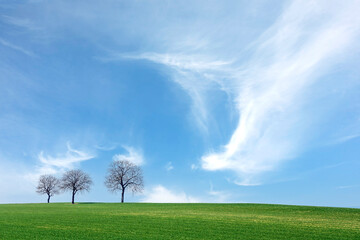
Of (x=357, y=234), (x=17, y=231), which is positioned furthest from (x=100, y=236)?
(x=357, y=234)

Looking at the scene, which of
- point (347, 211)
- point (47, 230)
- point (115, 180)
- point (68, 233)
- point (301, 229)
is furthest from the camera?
point (115, 180)

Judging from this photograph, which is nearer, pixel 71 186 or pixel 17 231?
pixel 17 231

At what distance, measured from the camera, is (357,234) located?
68.4 feet

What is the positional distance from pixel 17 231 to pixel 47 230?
6.18ft

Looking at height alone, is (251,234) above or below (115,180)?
below

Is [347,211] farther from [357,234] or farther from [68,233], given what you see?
[68,233]

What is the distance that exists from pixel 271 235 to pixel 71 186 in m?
63.4

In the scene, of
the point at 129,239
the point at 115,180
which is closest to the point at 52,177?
the point at 115,180

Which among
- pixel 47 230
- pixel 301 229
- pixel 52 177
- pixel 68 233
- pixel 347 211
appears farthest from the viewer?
pixel 52 177

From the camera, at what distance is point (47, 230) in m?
20.6

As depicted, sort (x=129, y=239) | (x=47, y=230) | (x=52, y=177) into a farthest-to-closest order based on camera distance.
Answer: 1. (x=52, y=177)
2. (x=47, y=230)
3. (x=129, y=239)

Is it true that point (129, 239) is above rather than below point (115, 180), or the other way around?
below

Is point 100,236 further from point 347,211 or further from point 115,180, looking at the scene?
point 115,180

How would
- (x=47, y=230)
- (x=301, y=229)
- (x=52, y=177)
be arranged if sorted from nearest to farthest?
(x=47, y=230)
(x=301, y=229)
(x=52, y=177)
